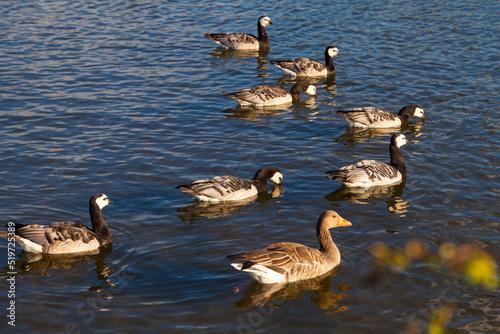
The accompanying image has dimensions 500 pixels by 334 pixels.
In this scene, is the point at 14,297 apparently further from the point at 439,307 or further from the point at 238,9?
the point at 238,9

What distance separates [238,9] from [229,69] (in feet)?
35.5

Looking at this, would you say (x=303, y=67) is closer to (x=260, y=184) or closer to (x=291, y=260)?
(x=260, y=184)

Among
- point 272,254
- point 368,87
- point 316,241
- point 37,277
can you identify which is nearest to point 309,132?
point 368,87

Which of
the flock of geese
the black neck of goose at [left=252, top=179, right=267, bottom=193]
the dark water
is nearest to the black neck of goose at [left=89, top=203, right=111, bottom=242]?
the flock of geese

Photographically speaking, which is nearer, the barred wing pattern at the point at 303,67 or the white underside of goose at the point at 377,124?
the white underside of goose at the point at 377,124

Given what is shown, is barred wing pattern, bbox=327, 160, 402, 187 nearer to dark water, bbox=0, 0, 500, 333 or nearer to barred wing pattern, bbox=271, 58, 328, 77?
dark water, bbox=0, 0, 500, 333

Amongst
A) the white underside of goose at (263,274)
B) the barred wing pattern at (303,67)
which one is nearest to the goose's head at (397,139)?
the white underside of goose at (263,274)

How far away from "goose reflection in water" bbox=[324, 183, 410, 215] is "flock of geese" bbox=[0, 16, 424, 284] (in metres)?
0.20

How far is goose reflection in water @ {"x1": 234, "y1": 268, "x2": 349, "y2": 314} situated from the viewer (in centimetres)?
1234

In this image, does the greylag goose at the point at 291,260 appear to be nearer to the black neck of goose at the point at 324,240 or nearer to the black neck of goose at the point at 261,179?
the black neck of goose at the point at 324,240

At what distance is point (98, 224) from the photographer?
48.0 ft

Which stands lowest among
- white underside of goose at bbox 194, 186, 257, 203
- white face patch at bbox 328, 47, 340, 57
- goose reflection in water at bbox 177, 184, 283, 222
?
goose reflection in water at bbox 177, 184, 283, 222

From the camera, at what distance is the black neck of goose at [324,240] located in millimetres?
13508

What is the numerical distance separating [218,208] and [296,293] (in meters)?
4.63
